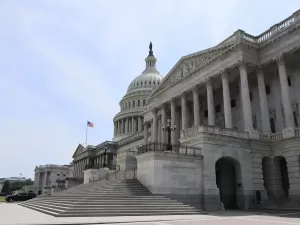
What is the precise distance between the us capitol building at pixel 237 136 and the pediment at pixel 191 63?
15 centimetres

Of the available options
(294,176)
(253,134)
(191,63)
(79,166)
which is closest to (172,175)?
(253,134)

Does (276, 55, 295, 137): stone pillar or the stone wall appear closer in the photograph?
the stone wall

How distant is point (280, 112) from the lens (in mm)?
36500

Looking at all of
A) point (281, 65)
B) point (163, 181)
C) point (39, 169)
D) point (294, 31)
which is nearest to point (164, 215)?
point (163, 181)

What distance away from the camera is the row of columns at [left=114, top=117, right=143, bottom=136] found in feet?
365

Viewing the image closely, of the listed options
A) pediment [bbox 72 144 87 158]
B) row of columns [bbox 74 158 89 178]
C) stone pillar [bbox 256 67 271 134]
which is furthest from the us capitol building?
pediment [bbox 72 144 87 158]

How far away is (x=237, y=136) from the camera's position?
1265 inches

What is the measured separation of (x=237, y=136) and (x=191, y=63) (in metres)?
16.8

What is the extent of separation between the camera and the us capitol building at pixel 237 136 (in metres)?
27.7

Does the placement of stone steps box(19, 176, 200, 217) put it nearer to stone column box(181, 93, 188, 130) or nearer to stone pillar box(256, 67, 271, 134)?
stone pillar box(256, 67, 271, 134)

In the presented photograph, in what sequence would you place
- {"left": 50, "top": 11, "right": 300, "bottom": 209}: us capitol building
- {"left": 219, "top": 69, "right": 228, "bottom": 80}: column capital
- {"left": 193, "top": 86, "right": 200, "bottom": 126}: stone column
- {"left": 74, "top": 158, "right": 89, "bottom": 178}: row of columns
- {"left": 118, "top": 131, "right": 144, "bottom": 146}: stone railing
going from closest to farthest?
{"left": 50, "top": 11, "right": 300, "bottom": 209}: us capitol building → {"left": 219, "top": 69, "right": 228, "bottom": 80}: column capital → {"left": 193, "top": 86, "right": 200, "bottom": 126}: stone column → {"left": 118, "top": 131, "right": 144, "bottom": 146}: stone railing → {"left": 74, "top": 158, "right": 89, "bottom": 178}: row of columns

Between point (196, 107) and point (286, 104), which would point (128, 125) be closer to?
point (196, 107)

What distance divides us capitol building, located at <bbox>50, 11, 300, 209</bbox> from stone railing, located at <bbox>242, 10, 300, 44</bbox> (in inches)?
4.6

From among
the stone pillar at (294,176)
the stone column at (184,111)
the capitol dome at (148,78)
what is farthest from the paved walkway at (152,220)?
the capitol dome at (148,78)
